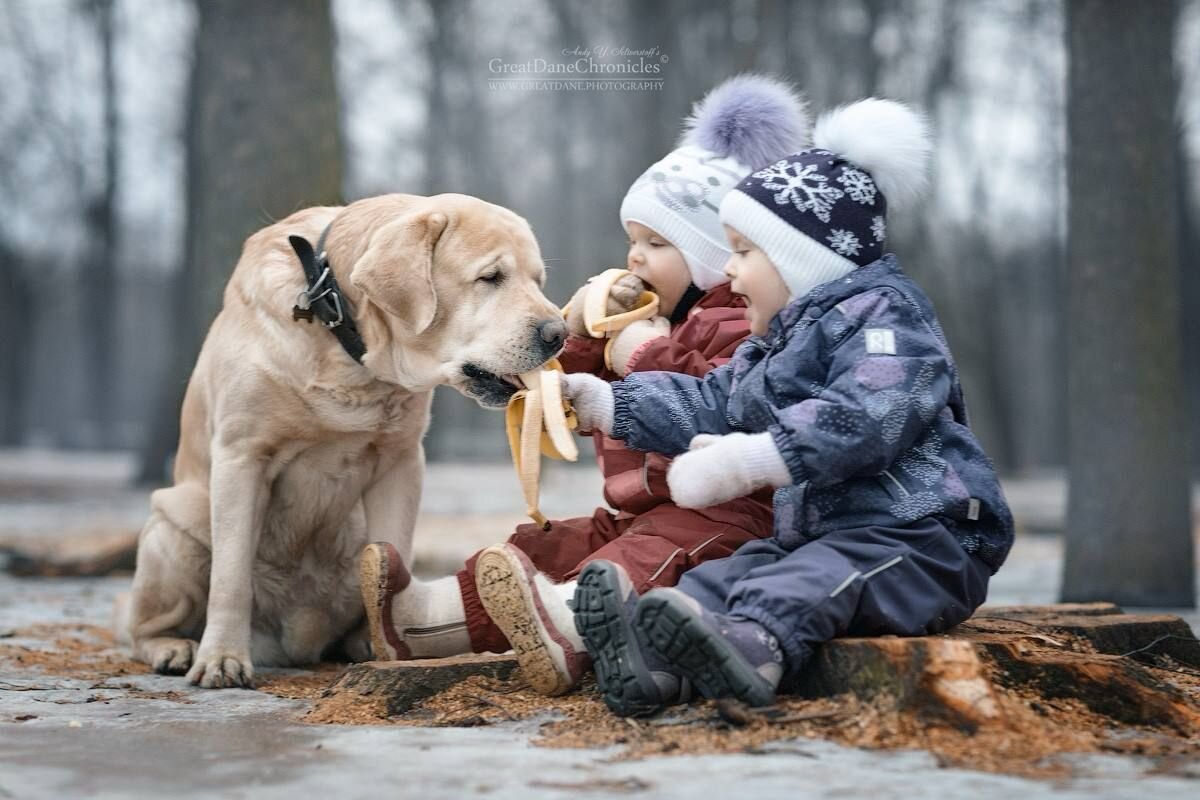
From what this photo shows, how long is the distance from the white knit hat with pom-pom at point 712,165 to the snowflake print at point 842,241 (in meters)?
0.68

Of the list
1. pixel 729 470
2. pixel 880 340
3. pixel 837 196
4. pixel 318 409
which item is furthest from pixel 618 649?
pixel 318 409

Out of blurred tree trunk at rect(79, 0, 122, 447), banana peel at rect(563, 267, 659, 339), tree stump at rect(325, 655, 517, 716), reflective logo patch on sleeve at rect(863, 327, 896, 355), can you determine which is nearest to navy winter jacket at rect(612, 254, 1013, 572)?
reflective logo patch on sleeve at rect(863, 327, 896, 355)

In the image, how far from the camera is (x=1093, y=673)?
3072 millimetres

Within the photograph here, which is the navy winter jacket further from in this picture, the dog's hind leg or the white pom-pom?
the dog's hind leg

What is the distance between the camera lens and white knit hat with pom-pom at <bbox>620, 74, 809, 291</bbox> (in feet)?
13.5

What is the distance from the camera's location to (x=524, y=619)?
3.29m

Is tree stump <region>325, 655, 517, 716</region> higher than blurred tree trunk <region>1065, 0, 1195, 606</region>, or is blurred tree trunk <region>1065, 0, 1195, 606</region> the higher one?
blurred tree trunk <region>1065, 0, 1195, 606</region>

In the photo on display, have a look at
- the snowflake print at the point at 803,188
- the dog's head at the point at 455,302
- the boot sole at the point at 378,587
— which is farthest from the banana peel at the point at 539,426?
the snowflake print at the point at 803,188

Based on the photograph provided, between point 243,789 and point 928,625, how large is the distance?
1.73 metres

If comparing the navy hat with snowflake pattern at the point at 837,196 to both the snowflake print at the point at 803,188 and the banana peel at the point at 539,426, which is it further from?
the banana peel at the point at 539,426

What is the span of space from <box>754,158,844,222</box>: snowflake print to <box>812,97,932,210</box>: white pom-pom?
0.11 meters

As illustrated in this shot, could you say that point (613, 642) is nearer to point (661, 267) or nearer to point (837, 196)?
point (837, 196)

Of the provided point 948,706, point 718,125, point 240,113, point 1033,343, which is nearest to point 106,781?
point 948,706

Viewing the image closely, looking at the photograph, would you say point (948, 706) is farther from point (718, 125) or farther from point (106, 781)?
point (718, 125)
